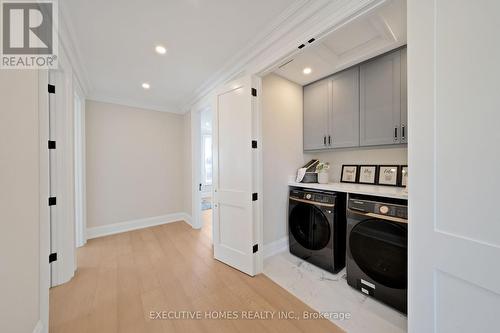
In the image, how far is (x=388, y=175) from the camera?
80.5 inches

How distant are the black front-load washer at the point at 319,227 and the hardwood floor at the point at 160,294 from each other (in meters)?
0.63

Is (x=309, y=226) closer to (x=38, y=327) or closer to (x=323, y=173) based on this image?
(x=323, y=173)

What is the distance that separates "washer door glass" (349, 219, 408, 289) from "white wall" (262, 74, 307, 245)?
0.97 m

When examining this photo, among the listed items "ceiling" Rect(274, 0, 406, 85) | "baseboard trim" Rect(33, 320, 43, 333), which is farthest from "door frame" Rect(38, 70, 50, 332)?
"ceiling" Rect(274, 0, 406, 85)

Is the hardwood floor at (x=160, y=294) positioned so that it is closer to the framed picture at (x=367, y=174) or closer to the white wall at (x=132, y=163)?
the white wall at (x=132, y=163)

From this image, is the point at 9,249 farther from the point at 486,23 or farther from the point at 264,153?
the point at 486,23

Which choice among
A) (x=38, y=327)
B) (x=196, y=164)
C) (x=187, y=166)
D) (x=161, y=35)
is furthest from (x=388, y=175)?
(x=187, y=166)

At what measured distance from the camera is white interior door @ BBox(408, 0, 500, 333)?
736 millimetres

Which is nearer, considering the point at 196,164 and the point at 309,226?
the point at 309,226

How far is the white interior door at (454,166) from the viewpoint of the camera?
736 mm

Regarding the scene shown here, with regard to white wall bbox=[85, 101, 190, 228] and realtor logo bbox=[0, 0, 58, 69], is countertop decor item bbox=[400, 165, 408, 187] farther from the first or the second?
white wall bbox=[85, 101, 190, 228]

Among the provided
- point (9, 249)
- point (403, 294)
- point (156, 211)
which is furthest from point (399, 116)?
point (156, 211)

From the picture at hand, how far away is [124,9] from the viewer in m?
1.46

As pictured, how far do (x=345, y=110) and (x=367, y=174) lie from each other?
0.87 metres
